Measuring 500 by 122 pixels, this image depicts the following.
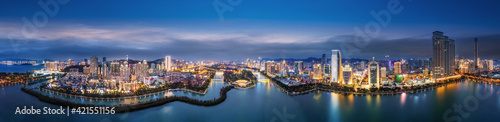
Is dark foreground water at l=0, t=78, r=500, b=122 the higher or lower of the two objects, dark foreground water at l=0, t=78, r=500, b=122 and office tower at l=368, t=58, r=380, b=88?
the lower

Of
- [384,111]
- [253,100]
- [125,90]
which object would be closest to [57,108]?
[125,90]

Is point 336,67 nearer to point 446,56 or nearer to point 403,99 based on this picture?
point 403,99

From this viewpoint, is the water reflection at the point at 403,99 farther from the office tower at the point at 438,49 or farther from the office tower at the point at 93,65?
the office tower at the point at 93,65

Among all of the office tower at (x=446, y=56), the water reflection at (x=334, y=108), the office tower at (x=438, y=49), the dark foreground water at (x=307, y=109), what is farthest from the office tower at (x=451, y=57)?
the water reflection at (x=334, y=108)

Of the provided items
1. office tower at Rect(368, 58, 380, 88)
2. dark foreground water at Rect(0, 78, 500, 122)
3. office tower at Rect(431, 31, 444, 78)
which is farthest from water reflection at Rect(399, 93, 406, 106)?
office tower at Rect(431, 31, 444, 78)

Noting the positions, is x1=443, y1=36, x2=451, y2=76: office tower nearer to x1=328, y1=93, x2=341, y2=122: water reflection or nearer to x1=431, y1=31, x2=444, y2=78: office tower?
x1=431, y1=31, x2=444, y2=78: office tower

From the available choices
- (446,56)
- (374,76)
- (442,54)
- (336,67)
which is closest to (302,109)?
(374,76)

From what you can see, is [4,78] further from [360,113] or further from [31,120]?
[360,113]

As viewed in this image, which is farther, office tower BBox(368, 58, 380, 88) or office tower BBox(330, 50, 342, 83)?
office tower BBox(330, 50, 342, 83)
